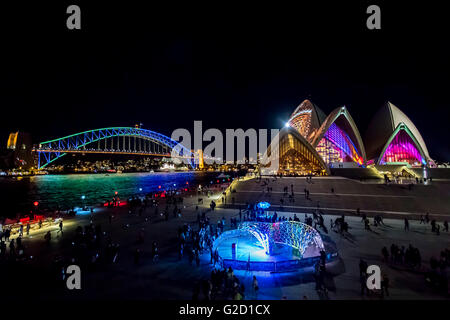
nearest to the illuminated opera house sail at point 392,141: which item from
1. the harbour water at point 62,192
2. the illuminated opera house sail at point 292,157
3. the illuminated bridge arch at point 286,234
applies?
the illuminated opera house sail at point 292,157

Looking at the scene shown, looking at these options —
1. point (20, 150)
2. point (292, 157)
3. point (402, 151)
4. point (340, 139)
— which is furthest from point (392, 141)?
point (20, 150)

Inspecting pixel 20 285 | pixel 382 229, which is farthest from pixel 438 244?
pixel 20 285

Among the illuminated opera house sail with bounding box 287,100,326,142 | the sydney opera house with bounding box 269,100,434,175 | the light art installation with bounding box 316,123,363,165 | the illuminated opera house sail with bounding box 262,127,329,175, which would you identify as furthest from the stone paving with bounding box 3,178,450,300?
the illuminated opera house sail with bounding box 287,100,326,142

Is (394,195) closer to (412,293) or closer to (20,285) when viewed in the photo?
(412,293)

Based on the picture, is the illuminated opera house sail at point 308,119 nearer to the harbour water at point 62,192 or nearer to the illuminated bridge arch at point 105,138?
the harbour water at point 62,192


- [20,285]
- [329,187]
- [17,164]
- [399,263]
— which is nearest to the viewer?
[20,285]
